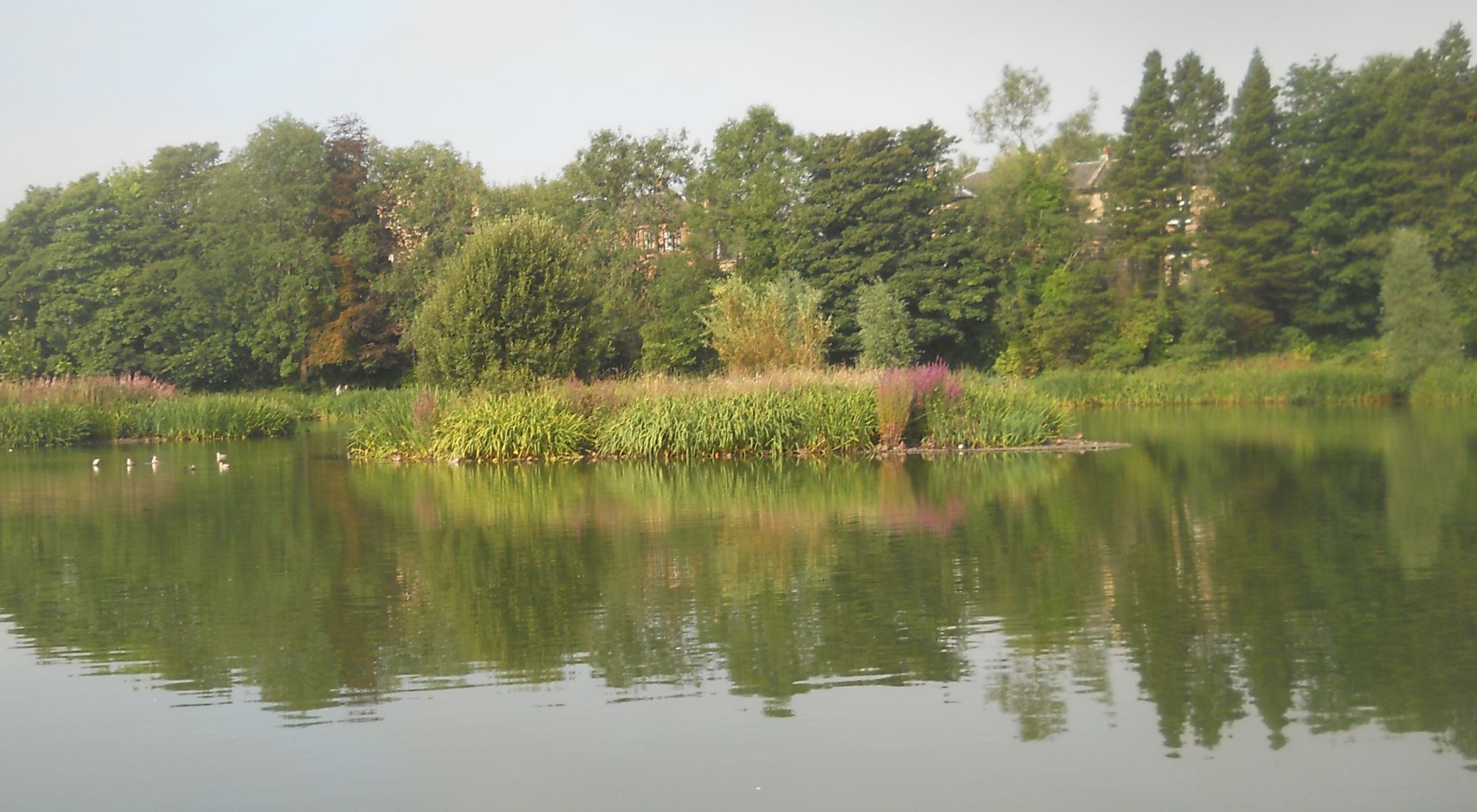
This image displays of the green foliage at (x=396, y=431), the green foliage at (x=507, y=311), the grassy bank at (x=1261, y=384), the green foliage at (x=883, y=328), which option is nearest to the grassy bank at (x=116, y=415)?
the green foliage at (x=396, y=431)

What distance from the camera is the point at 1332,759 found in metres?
5.91

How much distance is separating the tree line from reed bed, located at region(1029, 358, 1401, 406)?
8.45 feet

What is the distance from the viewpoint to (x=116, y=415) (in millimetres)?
34719

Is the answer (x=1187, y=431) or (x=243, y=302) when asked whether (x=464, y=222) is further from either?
(x=1187, y=431)

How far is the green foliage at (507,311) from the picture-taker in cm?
2769

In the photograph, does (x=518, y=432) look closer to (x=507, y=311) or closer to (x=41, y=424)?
(x=507, y=311)

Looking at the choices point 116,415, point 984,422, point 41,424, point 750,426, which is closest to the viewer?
point 750,426

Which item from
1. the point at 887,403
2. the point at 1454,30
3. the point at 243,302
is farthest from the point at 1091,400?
the point at 243,302

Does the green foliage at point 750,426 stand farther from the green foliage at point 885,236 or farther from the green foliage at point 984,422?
the green foliage at point 885,236

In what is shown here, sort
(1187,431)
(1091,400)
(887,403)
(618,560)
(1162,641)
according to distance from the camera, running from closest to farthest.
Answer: (1162,641) → (618,560) → (887,403) → (1187,431) → (1091,400)

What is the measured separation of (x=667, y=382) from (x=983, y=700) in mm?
20119

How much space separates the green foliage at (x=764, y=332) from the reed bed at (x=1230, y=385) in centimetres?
1037

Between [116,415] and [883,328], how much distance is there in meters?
24.5

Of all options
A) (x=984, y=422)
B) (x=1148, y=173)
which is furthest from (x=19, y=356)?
(x=1148, y=173)
